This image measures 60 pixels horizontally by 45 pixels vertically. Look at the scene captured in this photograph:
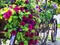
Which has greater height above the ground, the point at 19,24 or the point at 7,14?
the point at 7,14

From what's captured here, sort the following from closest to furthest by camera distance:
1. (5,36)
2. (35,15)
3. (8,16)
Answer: (8,16), (5,36), (35,15)

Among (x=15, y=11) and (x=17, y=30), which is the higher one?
(x=15, y=11)

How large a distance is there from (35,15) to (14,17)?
0.42 meters

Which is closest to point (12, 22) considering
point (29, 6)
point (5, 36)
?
point (5, 36)

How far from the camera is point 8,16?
2.53 m

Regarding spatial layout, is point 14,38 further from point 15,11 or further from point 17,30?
point 15,11

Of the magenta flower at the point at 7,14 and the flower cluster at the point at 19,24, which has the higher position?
the magenta flower at the point at 7,14

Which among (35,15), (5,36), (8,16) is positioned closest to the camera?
(8,16)

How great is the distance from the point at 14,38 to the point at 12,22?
206 millimetres

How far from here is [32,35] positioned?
2.71m

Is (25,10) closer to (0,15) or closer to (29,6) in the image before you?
(29,6)

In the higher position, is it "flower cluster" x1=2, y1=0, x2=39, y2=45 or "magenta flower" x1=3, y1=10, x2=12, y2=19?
"magenta flower" x1=3, y1=10, x2=12, y2=19

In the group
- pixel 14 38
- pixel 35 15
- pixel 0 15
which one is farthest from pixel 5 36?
pixel 35 15

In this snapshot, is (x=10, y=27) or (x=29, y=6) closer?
(x=10, y=27)
